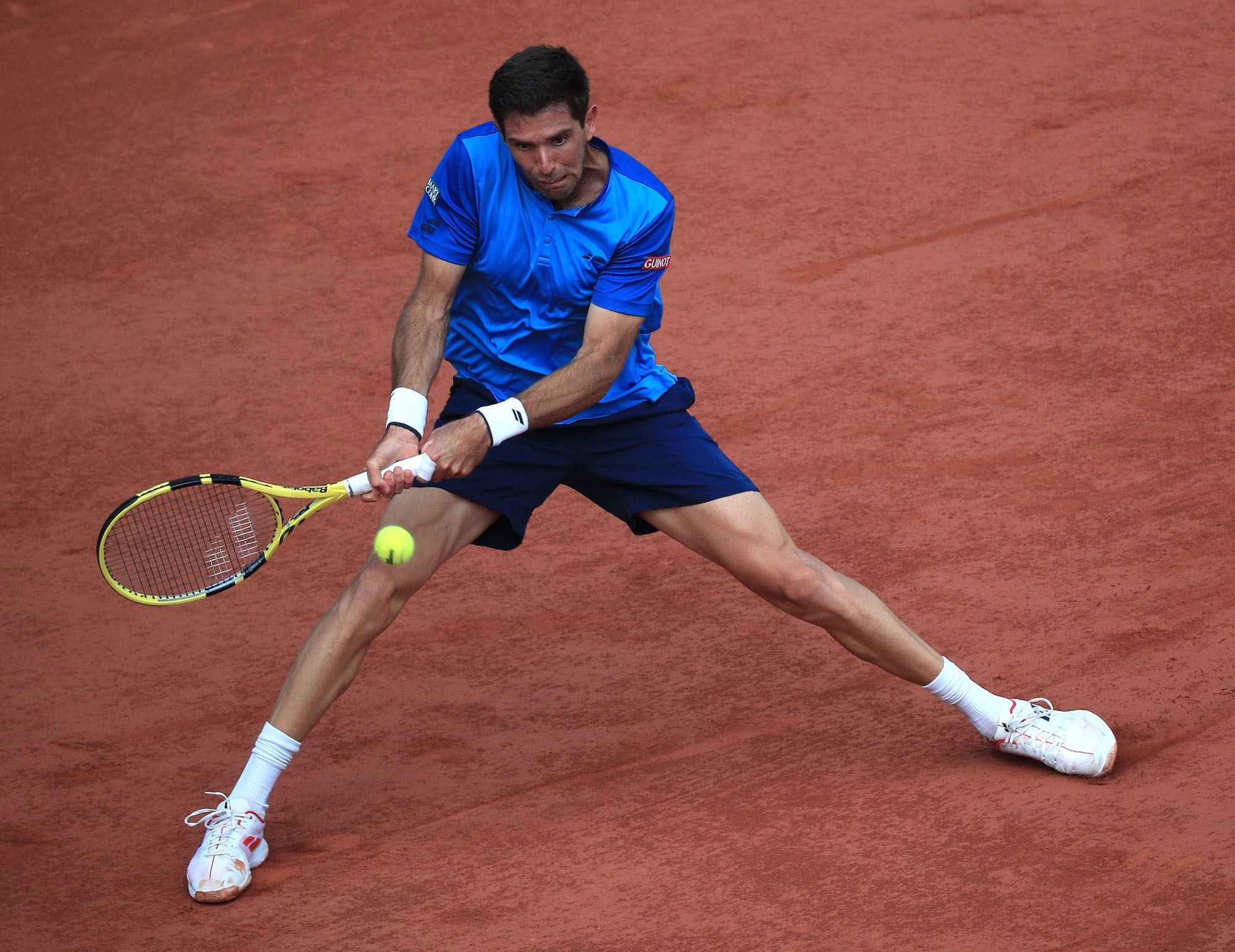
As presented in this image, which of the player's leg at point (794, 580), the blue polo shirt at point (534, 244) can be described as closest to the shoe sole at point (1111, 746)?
the player's leg at point (794, 580)

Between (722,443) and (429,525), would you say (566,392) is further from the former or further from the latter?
(722,443)

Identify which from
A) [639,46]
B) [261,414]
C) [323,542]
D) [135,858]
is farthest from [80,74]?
[135,858]

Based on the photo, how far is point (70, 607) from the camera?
4.71m

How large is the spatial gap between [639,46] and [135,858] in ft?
19.4

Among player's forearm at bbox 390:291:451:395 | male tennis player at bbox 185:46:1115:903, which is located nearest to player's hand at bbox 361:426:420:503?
male tennis player at bbox 185:46:1115:903

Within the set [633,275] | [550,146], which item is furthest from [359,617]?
[550,146]

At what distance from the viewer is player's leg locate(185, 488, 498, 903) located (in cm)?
335

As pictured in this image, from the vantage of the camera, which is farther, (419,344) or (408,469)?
(419,344)

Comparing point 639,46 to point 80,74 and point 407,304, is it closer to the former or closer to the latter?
point 80,74

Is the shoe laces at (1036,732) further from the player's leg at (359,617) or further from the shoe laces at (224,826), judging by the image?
the shoe laces at (224,826)

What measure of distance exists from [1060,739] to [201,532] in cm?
229

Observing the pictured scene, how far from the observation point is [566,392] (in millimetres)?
3309

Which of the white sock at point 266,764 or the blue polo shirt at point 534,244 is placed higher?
the blue polo shirt at point 534,244

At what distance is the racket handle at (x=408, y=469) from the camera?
10.3 feet
